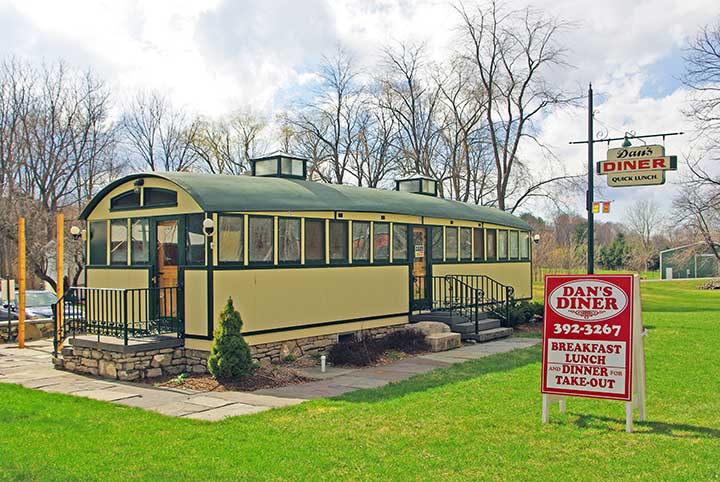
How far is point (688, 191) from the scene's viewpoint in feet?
77.2

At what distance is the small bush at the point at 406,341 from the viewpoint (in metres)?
12.8

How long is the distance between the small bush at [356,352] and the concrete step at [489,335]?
8.41 ft

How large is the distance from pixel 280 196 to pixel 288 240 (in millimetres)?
785

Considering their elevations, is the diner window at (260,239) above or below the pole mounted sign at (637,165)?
below

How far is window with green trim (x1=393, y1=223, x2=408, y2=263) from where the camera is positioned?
14180 mm

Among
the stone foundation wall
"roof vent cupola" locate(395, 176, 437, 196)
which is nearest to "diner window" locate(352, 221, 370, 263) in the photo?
the stone foundation wall

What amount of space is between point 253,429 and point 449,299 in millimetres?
9379

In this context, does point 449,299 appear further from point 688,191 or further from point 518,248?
point 688,191

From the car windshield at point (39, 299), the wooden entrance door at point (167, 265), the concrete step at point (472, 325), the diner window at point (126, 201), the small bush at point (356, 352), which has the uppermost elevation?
the diner window at point (126, 201)

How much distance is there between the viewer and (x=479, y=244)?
57.1ft

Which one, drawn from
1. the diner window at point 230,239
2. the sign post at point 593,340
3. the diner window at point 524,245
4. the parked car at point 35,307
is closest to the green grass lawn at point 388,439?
the sign post at point 593,340

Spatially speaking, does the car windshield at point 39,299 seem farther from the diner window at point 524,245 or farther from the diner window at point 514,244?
the diner window at point 524,245

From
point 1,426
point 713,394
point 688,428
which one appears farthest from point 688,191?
point 1,426

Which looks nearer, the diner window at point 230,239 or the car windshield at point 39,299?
the diner window at point 230,239
